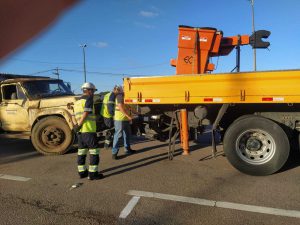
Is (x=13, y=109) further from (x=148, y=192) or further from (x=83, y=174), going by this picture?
(x=148, y=192)

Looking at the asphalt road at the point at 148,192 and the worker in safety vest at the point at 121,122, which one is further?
the worker in safety vest at the point at 121,122

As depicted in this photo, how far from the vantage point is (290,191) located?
483 cm

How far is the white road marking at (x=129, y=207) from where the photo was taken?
4.07m

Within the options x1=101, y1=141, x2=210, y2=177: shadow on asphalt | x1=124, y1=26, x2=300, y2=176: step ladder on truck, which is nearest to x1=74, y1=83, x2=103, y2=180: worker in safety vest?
x1=101, y1=141, x2=210, y2=177: shadow on asphalt

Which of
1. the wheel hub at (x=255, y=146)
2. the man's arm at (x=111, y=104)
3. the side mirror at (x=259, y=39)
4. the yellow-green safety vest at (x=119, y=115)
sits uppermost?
the side mirror at (x=259, y=39)

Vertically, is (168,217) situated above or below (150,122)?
below

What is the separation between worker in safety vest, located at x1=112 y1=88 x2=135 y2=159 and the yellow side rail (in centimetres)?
68

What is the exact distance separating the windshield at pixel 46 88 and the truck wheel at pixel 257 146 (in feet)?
16.7

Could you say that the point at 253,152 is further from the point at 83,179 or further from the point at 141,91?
the point at 83,179

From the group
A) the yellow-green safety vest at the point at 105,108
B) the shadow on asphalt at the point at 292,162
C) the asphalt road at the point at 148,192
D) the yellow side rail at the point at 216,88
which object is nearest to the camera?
the asphalt road at the point at 148,192

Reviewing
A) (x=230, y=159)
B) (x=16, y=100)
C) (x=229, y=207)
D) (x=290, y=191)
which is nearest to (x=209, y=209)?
(x=229, y=207)

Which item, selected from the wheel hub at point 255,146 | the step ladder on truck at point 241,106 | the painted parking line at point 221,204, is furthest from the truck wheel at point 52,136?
the wheel hub at point 255,146

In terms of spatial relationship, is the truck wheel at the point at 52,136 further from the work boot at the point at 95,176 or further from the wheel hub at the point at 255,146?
the wheel hub at the point at 255,146

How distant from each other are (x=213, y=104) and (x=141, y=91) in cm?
139
